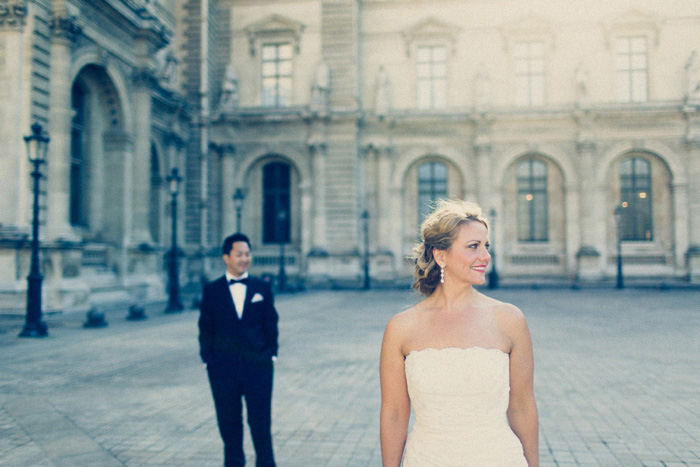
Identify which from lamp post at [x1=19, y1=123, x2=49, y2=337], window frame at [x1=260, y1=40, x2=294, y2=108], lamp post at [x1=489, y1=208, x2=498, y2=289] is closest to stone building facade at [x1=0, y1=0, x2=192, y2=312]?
lamp post at [x1=19, y1=123, x2=49, y2=337]

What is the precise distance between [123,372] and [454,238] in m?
7.41

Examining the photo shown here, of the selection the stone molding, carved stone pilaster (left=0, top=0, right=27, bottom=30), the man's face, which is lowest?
the man's face

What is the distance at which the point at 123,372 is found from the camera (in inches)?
340

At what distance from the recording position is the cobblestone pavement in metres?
5.25

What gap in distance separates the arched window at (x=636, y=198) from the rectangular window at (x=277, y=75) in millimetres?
17867

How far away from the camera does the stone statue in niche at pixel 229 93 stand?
31.0 metres

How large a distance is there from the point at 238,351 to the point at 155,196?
77.5ft

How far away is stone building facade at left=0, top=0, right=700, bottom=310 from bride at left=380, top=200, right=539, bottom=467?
26181 millimetres

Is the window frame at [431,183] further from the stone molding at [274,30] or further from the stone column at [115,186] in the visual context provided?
the stone column at [115,186]

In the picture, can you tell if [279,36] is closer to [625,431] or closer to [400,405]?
[625,431]

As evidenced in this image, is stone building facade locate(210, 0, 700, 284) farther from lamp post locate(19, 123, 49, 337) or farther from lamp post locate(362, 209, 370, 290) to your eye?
lamp post locate(19, 123, 49, 337)

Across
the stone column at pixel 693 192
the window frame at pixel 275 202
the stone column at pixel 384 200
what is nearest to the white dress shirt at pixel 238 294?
the stone column at pixel 384 200

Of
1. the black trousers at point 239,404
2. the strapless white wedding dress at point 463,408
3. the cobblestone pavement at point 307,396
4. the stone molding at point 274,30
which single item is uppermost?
the stone molding at point 274,30

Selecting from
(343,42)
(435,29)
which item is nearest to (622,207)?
(435,29)
